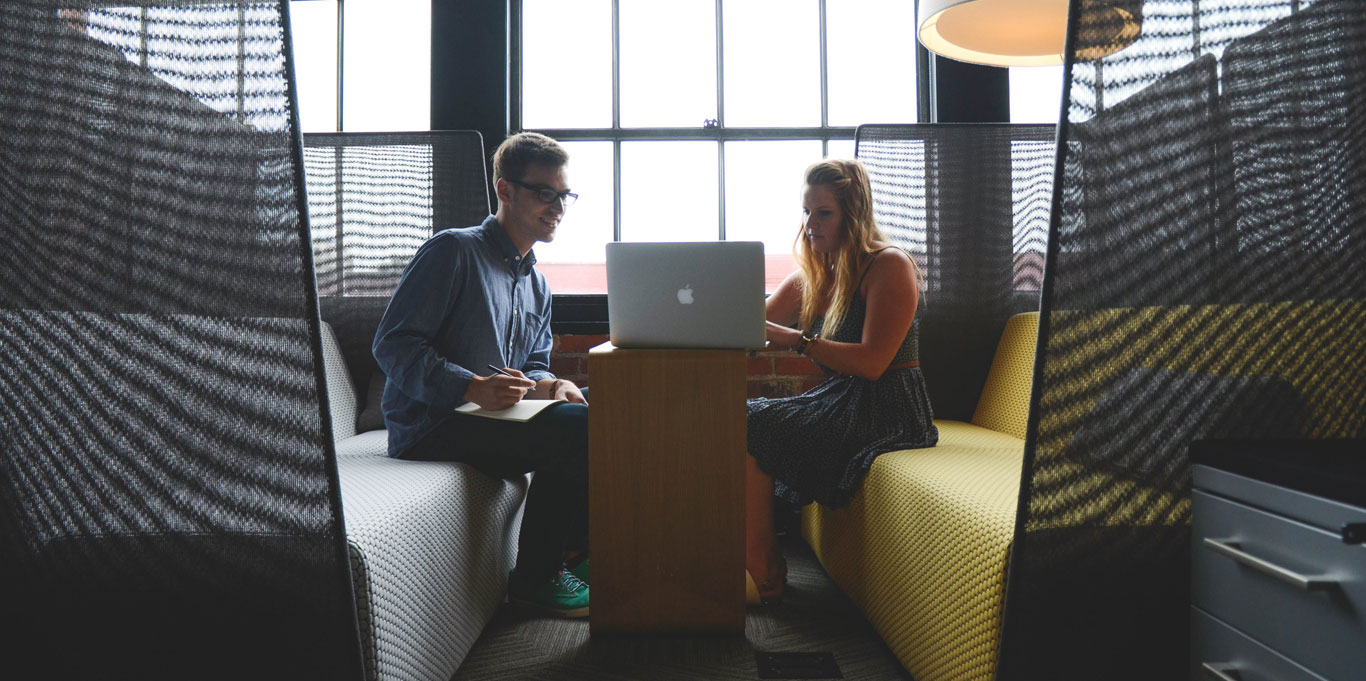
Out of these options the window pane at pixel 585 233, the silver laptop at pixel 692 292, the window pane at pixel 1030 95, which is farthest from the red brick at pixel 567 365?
the window pane at pixel 1030 95

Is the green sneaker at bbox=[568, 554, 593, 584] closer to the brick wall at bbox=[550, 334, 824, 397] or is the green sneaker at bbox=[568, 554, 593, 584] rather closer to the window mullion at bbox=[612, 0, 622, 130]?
the brick wall at bbox=[550, 334, 824, 397]

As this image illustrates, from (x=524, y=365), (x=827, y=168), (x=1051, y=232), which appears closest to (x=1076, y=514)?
(x=1051, y=232)

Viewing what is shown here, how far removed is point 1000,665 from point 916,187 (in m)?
1.98

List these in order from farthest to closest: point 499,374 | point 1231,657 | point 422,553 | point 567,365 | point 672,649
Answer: point 567,365 < point 499,374 < point 672,649 < point 422,553 < point 1231,657

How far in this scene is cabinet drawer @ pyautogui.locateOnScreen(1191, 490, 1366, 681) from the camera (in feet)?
2.77

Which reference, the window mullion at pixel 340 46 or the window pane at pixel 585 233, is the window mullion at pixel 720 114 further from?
the window mullion at pixel 340 46

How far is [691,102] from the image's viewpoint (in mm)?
3197

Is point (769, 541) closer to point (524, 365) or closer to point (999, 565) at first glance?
point (524, 365)

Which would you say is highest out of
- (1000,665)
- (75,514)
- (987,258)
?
(987,258)

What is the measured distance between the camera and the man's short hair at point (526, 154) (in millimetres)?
2207

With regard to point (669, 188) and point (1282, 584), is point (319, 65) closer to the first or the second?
point (669, 188)

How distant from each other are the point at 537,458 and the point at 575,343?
1068 mm

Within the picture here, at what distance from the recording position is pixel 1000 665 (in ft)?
3.46

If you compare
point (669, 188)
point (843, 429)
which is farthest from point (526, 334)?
point (669, 188)
